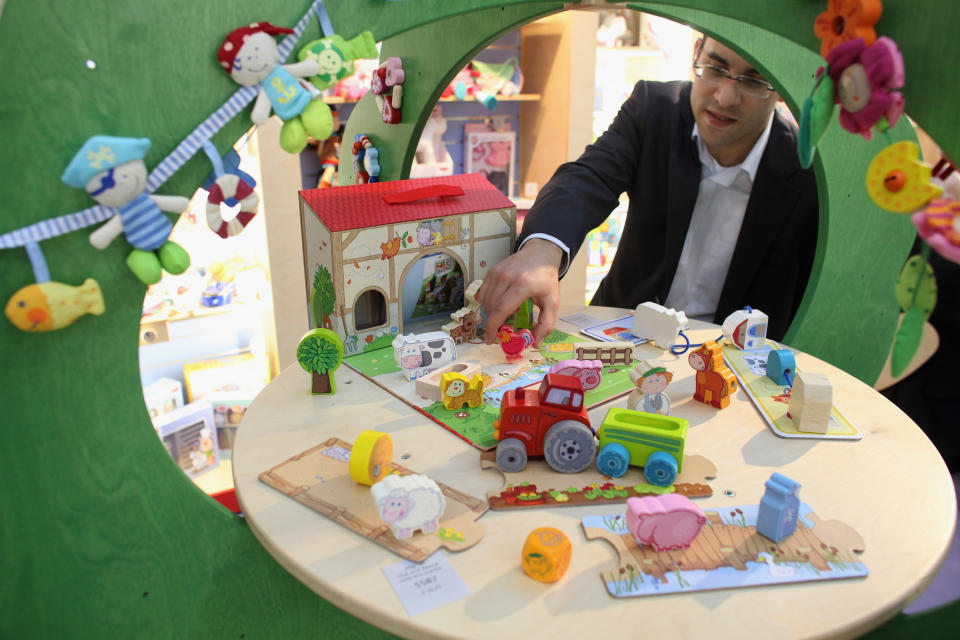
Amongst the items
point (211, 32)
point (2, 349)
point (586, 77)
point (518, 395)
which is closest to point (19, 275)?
point (2, 349)

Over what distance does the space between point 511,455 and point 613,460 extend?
117mm

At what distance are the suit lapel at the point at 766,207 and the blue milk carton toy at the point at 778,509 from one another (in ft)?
3.05

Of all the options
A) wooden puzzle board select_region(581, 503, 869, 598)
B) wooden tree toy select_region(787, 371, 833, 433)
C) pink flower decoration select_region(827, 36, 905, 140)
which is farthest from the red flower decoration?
wooden puzzle board select_region(581, 503, 869, 598)

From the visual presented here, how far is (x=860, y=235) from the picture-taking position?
130 centimetres

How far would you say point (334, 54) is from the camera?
0.82 m

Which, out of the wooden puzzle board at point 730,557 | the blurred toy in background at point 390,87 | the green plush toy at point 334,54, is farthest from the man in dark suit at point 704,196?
the wooden puzzle board at point 730,557

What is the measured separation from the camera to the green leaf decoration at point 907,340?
0.63m

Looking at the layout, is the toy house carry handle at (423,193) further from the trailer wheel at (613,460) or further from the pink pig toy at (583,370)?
the trailer wheel at (613,460)

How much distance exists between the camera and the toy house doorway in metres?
1.25

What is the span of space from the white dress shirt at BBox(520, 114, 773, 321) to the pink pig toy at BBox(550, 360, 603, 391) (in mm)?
657

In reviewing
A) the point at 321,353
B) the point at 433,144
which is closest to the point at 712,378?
the point at 321,353

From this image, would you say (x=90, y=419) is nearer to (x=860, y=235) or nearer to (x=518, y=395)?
(x=518, y=395)

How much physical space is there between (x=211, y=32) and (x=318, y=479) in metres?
0.51

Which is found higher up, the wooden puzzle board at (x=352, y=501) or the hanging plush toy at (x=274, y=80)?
the hanging plush toy at (x=274, y=80)
